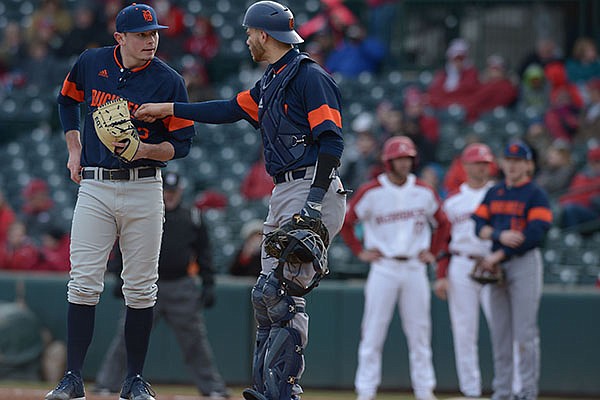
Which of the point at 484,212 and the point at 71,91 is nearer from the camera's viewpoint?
the point at 71,91

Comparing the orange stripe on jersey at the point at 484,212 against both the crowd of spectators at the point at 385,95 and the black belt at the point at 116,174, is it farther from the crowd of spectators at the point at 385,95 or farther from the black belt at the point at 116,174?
the black belt at the point at 116,174

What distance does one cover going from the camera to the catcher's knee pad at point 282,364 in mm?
5367

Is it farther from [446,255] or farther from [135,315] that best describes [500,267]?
[135,315]

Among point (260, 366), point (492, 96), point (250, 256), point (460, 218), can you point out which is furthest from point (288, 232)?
point (492, 96)

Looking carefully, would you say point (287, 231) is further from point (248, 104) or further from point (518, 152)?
point (518, 152)

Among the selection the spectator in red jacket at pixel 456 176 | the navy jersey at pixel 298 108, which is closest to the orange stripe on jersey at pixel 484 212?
the spectator in red jacket at pixel 456 176

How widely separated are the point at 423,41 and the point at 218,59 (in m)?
2.95

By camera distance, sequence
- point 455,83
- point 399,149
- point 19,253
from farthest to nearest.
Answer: point 455,83 < point 19,253 < point 399,149

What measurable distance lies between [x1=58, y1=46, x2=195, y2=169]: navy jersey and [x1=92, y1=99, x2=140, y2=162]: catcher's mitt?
0.12m

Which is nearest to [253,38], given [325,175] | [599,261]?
[325,175]

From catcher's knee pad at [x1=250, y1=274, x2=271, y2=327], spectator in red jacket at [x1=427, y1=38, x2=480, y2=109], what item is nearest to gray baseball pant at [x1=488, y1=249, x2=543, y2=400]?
catcher's knee pad at [x1=250, y1=274, x2=271, y2=327]

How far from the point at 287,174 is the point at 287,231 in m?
0.38

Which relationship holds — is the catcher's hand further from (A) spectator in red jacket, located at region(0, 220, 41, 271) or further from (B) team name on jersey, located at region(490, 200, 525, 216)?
(A) spectator in red jacket, located at region(0, 220, 41, 271)

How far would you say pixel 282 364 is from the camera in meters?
5.41
